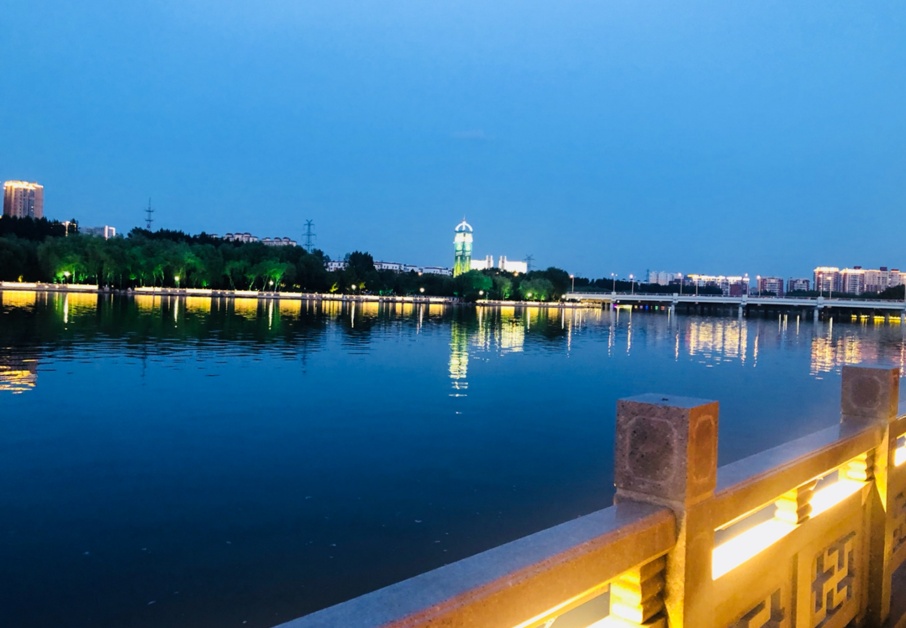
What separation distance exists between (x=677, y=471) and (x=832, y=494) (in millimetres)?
2559

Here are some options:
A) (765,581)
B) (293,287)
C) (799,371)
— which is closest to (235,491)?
(765,581)

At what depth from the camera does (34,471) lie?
38.2 ft

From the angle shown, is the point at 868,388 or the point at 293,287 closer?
the point at 868,388

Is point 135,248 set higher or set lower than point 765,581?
higher

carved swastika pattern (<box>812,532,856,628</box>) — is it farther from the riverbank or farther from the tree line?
the tree line

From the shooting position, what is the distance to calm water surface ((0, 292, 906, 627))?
7898mm

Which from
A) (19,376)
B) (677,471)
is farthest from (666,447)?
(19,376)

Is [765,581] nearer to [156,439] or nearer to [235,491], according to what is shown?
[235,491]

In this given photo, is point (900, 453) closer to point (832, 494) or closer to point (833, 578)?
point (832, 494)

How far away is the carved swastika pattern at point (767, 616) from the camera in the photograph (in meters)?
3.67

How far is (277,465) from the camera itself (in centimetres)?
1277

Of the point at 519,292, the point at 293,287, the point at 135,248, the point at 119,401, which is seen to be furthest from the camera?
the point at 519,292

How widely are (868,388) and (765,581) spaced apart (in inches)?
86.6

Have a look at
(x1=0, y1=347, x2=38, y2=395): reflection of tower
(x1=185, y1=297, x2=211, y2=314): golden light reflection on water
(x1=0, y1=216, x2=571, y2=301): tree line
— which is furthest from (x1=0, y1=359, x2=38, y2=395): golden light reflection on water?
(x1=0, y1=216, x2=571, y2=301): tree line
